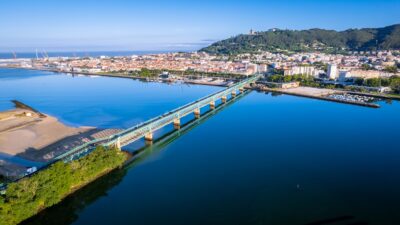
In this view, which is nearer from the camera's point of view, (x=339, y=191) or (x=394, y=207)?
(x=394, y=207)

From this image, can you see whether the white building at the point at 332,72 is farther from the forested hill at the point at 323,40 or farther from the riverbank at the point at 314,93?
the forested hill at the point at 323,40

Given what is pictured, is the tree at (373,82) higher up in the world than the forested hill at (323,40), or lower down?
lower down

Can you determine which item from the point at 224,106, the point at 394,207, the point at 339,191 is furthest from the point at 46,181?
the point at 224,106

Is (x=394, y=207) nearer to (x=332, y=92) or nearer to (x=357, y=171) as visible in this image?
(x=357, y=171)

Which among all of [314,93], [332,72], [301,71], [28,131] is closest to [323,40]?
[301,71]

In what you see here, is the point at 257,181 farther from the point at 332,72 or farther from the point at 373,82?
the point at 332,72

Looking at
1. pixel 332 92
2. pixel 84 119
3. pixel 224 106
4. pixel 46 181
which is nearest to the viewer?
pixel 46 181

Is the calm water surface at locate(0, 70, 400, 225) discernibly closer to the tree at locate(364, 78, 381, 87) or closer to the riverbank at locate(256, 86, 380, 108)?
the riverbank at locate(256, 86, 380, 108)

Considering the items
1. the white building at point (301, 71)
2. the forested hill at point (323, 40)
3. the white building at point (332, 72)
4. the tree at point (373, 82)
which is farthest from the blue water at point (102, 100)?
the forested hill at point (323, 40)
